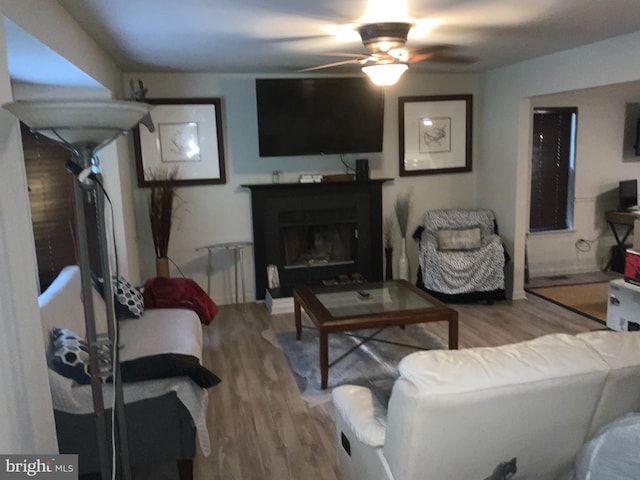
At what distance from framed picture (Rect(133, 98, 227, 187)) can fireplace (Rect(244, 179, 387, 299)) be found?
1.65 feet

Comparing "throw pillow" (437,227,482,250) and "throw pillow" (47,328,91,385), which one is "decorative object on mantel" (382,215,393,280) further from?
"throw pillow" (47,328,91,385)

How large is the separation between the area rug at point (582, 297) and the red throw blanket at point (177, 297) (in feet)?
11.2

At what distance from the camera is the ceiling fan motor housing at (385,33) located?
3213 millimetres

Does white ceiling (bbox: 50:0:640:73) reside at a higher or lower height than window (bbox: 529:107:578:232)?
higher

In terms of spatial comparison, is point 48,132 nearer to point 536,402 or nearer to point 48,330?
point 48,330

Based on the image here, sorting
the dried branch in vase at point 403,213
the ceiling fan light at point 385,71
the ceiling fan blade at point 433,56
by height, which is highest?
the ceiling fan blade at point 433,56

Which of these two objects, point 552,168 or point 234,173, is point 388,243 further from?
point 552,168

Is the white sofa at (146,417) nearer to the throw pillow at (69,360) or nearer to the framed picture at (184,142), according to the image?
the throw pillow at (69,360)

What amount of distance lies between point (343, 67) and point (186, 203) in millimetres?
2060

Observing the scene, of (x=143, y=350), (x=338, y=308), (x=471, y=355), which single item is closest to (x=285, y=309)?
(x=338, y=308)

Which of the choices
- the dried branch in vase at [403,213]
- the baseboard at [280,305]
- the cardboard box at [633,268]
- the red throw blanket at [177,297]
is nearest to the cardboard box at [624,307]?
the cardboard box at [633,268]

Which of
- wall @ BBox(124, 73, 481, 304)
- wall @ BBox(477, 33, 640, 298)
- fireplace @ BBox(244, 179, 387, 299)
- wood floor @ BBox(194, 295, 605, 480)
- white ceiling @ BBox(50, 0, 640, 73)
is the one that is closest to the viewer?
wood floor @ BBox(194, 295, 605, 480)

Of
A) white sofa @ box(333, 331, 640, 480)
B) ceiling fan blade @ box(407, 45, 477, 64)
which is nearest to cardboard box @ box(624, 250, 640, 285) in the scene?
ceiling fan blade @ box(407, 45, 477, 64)

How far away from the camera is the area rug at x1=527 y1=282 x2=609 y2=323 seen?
484cm
